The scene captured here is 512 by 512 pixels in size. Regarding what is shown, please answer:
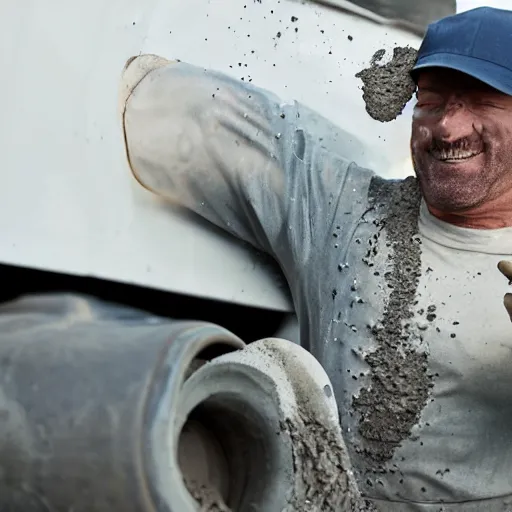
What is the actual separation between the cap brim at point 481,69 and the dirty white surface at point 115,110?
210 millimetres

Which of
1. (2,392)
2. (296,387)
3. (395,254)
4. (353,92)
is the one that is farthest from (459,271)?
(2,392)

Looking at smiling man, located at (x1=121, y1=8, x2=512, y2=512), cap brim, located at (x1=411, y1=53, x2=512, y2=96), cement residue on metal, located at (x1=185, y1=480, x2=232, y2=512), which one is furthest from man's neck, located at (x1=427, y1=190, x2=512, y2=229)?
cement residue on metal, located at (x1=185, y1=480, x2=232, y2=512)

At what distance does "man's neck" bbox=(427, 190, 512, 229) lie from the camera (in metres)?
1.01

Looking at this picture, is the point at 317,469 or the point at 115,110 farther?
the point at 115,110

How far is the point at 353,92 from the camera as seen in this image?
118 centimetres

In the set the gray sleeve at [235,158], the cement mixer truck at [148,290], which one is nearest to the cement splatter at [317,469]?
the cement mixer truck at [148,290]

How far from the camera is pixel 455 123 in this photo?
38.5 inches

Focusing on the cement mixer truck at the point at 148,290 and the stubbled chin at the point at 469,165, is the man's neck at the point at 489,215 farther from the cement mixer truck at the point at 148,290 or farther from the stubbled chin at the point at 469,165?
the cement mixer truck at the point at 148,290

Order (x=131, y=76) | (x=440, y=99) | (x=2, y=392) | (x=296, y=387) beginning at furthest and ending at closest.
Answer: (x=440, y=99) < (x=131, y=76) < (x=296, y=387) < (x=2, y=392)

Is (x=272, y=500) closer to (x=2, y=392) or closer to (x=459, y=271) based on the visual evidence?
(x=2, y=392)

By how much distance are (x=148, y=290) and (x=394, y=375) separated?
320 millimetres

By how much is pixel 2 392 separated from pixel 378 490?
0.64 metres

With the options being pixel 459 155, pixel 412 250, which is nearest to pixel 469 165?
pixel 459 155

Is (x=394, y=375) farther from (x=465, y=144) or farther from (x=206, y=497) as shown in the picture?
(x=206, y=497)
